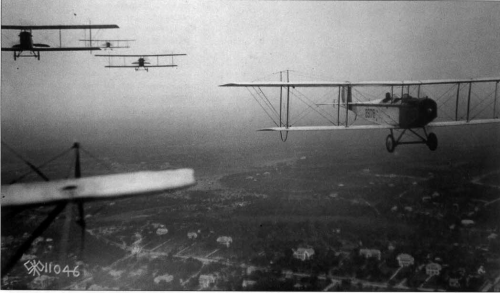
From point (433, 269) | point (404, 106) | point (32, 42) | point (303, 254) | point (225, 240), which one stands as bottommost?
point (433, 269)

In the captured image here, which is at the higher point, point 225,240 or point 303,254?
point 225,240

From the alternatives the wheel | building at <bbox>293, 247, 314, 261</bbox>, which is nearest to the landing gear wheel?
the wheel

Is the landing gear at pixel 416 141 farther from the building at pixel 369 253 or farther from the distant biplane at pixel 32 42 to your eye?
the distant biplane at pixel 32 42

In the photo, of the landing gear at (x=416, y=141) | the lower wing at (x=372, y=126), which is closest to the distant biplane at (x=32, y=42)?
the lower wing at (x=372, y=126)

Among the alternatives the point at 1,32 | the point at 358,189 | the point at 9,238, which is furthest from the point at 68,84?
the point at 358,189

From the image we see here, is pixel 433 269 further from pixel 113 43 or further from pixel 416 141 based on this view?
pixel 113 43

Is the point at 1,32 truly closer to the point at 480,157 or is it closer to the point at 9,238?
the point at 9,238

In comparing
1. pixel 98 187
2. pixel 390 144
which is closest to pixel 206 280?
pixel 98 187
